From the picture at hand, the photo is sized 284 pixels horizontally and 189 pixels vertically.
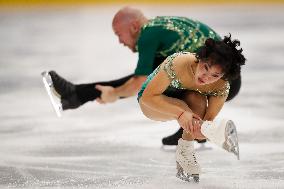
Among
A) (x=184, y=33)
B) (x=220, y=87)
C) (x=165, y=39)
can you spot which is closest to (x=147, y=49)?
(x=165, y=39)

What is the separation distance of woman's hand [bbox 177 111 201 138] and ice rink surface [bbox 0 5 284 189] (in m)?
0.36

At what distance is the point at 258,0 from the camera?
952 centimetres

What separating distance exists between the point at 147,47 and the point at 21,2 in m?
6.23

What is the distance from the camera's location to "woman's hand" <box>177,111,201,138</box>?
303 centimetres

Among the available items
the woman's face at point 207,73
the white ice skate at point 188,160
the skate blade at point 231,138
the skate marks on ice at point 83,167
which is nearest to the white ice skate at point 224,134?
the skate blade at point 231,138

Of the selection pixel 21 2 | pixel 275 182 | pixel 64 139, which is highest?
pixel 275 182

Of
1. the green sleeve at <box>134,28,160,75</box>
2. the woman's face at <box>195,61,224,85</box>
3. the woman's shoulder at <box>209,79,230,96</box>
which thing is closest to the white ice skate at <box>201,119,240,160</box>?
the woman's face at <box>195,61,224,85</box>

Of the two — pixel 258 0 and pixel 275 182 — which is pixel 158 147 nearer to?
pixel 275 182

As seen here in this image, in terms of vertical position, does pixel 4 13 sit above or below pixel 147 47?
below

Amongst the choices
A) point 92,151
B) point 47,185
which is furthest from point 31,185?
point 92,151

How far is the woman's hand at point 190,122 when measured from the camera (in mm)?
3027

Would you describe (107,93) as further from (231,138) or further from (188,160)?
(231,138)

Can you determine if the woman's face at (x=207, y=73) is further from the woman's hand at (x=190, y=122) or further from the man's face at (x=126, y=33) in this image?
the man's face at (x=126, y=33)

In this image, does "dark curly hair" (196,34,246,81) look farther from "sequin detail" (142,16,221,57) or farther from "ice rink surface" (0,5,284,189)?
"sequin detail" (142,16,221,57)
